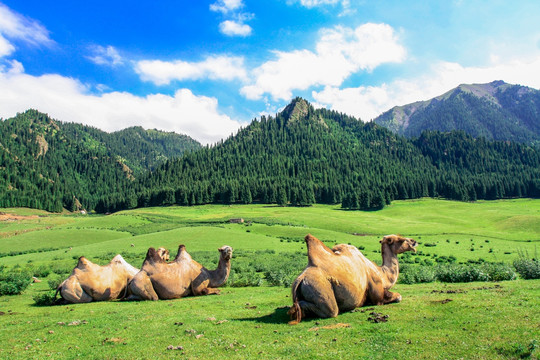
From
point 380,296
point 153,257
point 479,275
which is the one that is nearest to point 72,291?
point 153,257

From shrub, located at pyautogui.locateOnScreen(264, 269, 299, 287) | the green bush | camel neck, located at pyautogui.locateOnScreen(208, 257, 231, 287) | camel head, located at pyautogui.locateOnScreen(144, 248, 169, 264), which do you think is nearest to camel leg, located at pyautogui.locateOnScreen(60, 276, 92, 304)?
camel head, located at pyautogui.locateOnScreen(144, 248, 169, 264)

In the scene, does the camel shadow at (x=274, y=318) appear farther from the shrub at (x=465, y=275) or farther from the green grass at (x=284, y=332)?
the shrub at (x=465, y=275)

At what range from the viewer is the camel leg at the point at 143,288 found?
17.1 metres

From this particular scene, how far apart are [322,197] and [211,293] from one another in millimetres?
163089

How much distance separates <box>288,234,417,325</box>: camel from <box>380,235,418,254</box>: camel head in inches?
47.3

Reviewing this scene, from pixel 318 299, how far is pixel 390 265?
4.50m

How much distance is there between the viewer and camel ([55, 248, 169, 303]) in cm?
1706

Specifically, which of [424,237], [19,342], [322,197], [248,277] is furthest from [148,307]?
[322,197]

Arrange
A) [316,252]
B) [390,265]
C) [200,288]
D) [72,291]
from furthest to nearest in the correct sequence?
1. [200,288]
2. [72,291]
3. [390,265]
4. [316,252]

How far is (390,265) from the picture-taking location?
13.5 metres

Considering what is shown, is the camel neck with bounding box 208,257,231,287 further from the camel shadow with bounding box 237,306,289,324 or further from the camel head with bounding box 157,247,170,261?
the camel shadow with bounding box 237,306,289,324

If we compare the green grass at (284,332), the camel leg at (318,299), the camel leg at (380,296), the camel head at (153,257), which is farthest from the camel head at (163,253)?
the camel leg at (380,296)

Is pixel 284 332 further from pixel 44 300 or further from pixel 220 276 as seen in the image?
pixel 44 300

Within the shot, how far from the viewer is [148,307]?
15.1 meters
